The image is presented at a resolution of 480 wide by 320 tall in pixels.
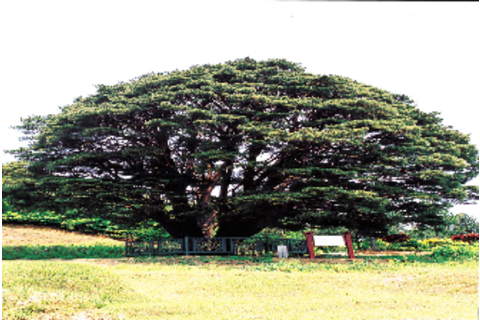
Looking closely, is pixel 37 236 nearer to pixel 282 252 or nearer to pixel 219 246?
pixel 219 246

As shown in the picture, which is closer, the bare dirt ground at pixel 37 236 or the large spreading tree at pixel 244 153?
the large spreading tree at pixel 244 153

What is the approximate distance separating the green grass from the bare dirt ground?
722 cm

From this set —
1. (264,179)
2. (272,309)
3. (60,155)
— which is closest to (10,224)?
(60,155)

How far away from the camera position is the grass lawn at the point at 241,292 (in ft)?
16.5

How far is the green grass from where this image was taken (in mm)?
5031

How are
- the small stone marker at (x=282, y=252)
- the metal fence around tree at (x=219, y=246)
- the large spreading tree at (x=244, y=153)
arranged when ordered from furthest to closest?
the metal fence around tree at (x=219, y=246)
the small stone marker at (x=282, y=252)
the large spreading tree at (x=244, y=153)

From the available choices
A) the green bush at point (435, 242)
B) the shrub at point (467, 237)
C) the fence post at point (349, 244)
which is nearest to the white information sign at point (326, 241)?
the fence post at point (349, 244)

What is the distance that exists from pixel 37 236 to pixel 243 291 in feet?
35.5

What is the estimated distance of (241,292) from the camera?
635cm

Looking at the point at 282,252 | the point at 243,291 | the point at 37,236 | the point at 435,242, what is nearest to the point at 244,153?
the point at 282,252

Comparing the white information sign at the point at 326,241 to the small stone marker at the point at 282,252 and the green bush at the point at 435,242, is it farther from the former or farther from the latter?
the green bush at the point at 435,242

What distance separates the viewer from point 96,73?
5531mm

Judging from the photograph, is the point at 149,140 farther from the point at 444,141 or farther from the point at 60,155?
the point at 444,141

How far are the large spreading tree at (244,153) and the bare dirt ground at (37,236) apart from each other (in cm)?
348
